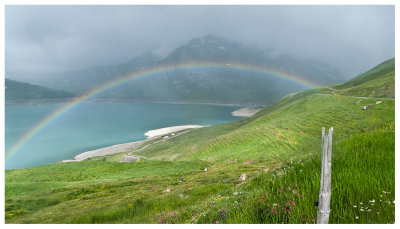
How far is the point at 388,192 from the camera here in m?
3.17

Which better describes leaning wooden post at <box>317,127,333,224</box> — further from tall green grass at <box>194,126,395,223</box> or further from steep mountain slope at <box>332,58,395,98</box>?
steep mountain slope at <box>332,58,395,98</box>

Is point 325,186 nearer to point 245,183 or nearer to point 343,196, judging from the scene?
point 343,196

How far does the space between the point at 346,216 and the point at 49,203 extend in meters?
25.9

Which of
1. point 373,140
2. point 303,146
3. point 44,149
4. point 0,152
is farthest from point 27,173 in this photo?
point 44,149

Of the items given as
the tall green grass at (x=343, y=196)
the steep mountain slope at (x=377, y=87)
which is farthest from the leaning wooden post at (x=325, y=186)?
the steep mountain slope at (x=377, y=87)

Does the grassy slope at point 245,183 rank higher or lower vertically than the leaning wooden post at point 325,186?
lower

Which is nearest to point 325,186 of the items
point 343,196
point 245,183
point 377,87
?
point 343,196

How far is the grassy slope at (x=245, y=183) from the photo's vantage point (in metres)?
3.55

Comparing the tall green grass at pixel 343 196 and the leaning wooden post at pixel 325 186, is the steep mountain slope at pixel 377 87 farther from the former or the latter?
the leaning wooden post at pixel 325 186

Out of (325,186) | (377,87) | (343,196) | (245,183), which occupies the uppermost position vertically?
(377,87)

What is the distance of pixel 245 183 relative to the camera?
1066 centimetres

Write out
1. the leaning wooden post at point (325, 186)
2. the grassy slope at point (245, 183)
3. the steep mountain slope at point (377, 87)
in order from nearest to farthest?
the leaning wooden post at point (325, 186) → the grassy slope at point (245, 183) → the steep mountain slope at point (377, 87)

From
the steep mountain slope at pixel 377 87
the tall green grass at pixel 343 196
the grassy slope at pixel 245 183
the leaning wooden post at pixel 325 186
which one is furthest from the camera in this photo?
the steep mountain slope at pixel 377 87

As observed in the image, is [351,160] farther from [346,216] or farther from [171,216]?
[171,216]
